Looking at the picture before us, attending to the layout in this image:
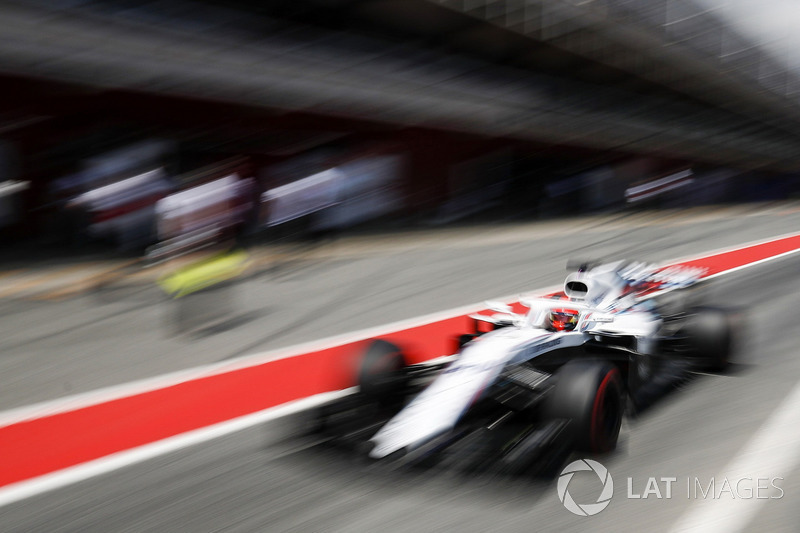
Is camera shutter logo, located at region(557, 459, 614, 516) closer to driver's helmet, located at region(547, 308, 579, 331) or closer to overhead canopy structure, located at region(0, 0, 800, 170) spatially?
driver's helmet, located at region(547, 308, 579, 331)

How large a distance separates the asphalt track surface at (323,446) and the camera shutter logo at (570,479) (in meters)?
0.04

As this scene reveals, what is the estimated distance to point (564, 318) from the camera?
4441 millimetres

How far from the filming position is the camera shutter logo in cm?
312

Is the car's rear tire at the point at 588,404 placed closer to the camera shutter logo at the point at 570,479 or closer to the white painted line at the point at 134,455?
the camera shutter logo at the point at 570,479

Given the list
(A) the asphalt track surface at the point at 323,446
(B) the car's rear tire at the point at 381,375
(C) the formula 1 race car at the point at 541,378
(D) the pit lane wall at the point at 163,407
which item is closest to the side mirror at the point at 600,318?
(C) the formula 1 race car at the point at 541,378

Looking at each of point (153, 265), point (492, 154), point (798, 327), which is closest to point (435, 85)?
point (492, 154)

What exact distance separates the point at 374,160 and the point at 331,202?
2.06m

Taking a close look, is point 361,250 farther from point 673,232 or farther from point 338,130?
point 673,232

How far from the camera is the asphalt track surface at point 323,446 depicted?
313cm

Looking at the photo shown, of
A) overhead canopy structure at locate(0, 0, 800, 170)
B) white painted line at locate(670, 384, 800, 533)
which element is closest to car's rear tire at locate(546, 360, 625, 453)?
white painted line at locate(670, 384, 800, 533)

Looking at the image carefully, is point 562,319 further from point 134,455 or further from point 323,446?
point 134,455

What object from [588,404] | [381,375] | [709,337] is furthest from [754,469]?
[381,375]

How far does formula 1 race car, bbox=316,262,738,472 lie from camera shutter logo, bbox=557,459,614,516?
8 cm

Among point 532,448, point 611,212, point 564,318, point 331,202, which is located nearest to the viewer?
point 532,448
